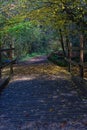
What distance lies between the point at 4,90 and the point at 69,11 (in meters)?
3.82

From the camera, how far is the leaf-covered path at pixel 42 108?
6.71 m

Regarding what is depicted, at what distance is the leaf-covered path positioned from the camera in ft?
22.0

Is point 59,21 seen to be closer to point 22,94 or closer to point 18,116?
point 22,94

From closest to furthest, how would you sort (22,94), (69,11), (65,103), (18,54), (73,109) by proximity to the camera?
(73,109) < (65,103) < (22,94) < (69,11) < (18,54)

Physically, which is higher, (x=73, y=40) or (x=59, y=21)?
(x=59, y=21)

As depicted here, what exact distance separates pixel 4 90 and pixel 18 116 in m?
3.87

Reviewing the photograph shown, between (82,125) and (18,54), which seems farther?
(18,54)

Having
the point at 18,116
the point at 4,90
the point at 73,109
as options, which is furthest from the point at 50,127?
the point at 4,90

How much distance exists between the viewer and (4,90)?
1123 centimetres

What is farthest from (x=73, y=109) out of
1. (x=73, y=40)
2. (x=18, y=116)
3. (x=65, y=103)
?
(x=73, y=40)

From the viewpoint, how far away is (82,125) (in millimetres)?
6617

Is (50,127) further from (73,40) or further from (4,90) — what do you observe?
(73,40)

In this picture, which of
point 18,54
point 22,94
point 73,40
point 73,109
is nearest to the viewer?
point 73,109

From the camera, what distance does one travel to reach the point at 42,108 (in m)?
8.21
